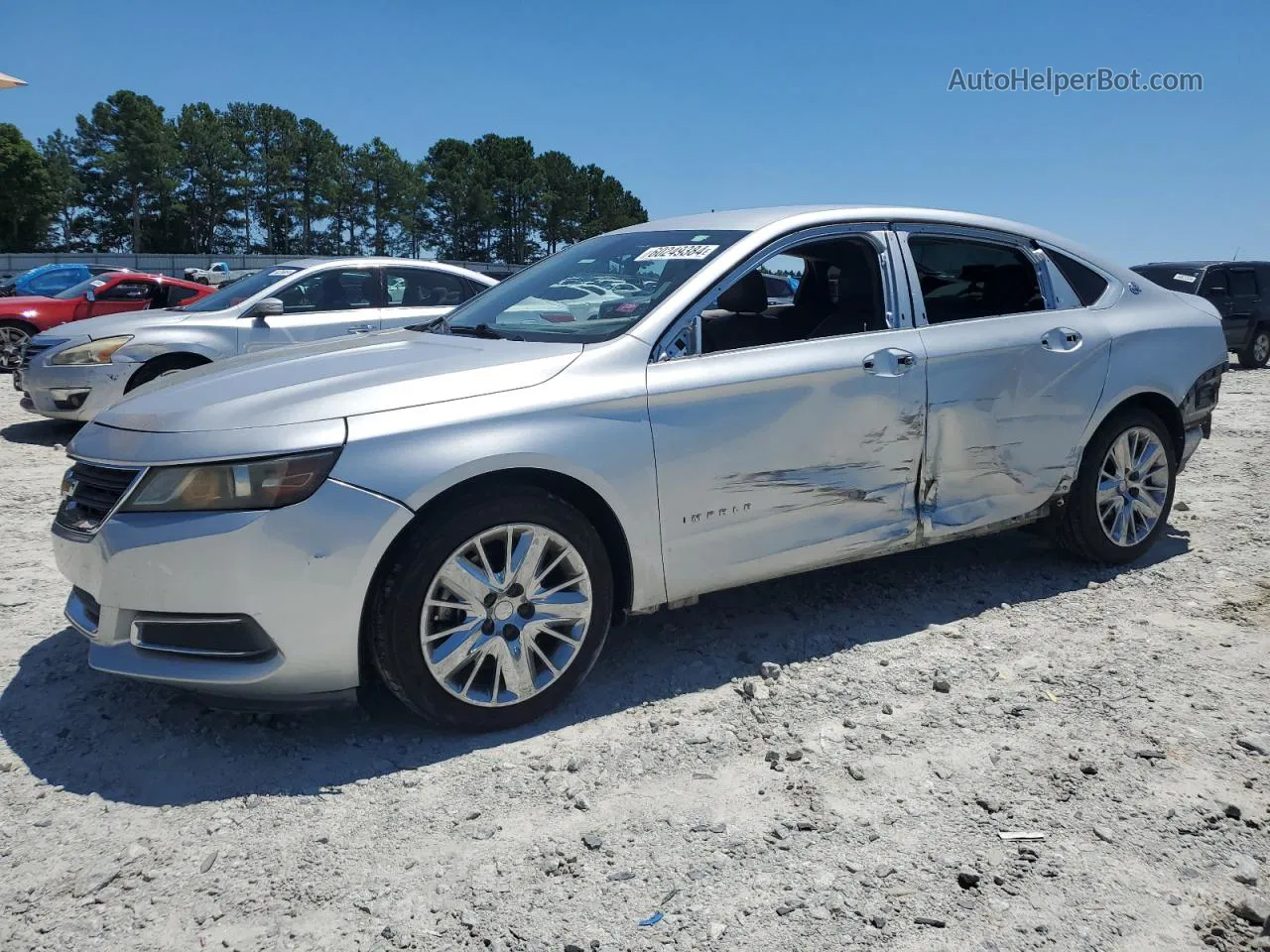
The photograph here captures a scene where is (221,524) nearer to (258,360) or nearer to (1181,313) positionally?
(258,360)

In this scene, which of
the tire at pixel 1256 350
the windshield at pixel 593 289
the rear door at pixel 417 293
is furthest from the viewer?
the tire at pixel 1256 350

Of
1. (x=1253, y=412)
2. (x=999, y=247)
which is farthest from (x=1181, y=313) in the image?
(x=1253, y=412)

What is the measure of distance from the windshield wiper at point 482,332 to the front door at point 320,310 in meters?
4.64

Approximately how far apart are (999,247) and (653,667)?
2490mm

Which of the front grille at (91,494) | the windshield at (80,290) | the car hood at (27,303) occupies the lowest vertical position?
the front grille at (91,494)

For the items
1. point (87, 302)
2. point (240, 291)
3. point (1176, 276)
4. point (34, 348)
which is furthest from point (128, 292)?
point (1176, 276)

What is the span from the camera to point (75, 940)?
2.37 m

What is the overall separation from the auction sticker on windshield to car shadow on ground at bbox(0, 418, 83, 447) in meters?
6.45

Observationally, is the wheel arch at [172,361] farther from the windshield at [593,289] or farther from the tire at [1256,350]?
the tire at [1256,350]

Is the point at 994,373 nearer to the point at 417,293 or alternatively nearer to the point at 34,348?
the point at 417,293

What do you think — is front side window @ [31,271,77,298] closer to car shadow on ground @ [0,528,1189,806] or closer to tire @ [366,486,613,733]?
car shadow on ground @ [0,528,1189,806]

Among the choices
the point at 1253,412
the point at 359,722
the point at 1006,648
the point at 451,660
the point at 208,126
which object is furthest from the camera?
the point at 208,126

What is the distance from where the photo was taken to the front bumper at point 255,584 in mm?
2965

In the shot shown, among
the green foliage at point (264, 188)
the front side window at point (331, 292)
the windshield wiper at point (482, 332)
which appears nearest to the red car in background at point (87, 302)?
the front side window at point (331, 292)
